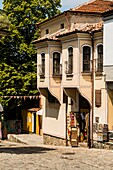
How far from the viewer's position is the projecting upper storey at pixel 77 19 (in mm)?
29062

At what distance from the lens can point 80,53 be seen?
25.3 metres

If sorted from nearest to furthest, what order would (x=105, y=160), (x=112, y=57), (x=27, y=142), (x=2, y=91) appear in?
(x=105, y=160) < (x=112, y=57) < (x=27, y=142) < (x=2, y=91)

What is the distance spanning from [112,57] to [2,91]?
19374 mm

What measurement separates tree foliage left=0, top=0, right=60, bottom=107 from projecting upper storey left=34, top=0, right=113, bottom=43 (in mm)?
8216

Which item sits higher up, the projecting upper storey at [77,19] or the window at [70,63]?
the projecting upper storey at [77,19]

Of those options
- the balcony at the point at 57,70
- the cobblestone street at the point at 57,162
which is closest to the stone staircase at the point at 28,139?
the balcony at the point at 57,70

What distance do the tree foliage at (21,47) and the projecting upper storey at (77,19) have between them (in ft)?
27.0

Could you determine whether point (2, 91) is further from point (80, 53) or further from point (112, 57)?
point (112, 57)

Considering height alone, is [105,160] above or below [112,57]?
below

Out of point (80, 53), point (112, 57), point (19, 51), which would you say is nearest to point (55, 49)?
point (80, 53)

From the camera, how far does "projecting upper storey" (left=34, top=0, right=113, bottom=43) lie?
2906cm

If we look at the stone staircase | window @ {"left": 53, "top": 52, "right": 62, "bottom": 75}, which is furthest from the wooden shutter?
the stone staircase

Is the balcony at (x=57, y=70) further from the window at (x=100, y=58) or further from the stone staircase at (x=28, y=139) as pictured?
the stone staircase at (x=28, y=139)

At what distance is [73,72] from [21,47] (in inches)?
599
